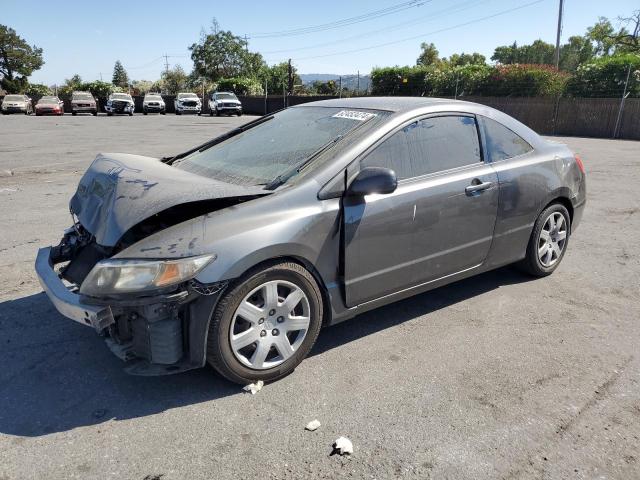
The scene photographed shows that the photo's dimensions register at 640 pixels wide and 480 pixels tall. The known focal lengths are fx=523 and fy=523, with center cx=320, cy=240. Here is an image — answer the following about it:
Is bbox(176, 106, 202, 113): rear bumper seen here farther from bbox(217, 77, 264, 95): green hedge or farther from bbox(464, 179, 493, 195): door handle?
bbox(464, 179, 493, 195): door handle

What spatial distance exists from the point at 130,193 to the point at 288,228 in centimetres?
96

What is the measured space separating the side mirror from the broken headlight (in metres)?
0.97

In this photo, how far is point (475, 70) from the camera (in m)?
29.5

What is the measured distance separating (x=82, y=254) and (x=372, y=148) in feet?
6.62

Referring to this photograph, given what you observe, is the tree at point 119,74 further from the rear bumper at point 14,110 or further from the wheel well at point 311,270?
the wheel well at point 311,270

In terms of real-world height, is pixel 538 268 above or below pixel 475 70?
below

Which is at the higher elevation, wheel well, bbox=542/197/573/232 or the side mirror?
the side mirror

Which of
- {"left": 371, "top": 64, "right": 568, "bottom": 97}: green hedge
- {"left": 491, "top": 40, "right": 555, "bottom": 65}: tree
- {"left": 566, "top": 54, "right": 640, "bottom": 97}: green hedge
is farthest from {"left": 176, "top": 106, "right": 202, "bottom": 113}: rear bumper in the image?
{"left": 491, "top": 40, "right": 555, "bottom": 65}: tree

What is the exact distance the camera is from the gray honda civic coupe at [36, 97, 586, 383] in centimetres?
273

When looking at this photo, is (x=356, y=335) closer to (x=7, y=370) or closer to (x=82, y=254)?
(x=82, y=254)

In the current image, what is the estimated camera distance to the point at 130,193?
3.07 m

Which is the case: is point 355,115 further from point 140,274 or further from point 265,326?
point 140,274

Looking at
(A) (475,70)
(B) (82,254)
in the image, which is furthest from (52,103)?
(B) (82,254)

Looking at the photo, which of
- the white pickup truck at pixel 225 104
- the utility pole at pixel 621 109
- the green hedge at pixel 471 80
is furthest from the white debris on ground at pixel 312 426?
the white pickup truck at pixel 225 104
